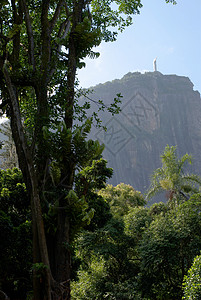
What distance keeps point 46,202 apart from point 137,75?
7591 centimetres

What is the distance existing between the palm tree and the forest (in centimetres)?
4

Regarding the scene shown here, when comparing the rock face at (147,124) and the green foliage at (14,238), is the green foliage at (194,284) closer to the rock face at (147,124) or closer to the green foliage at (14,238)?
the green foliage at (14,238)

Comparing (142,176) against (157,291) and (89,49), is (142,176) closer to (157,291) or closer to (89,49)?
(157,291)

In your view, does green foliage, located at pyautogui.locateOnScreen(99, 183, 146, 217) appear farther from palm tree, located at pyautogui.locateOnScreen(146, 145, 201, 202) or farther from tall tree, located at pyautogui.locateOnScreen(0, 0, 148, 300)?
tall tree, located at pyautogui.locateOnScreen(0, 0, 148, 300)

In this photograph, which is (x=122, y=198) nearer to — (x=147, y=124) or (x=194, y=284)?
(x=194, y=284)

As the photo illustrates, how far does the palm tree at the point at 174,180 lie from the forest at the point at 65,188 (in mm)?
37

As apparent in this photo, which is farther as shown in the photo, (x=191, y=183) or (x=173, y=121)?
(x=173, y=121)

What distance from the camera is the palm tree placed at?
1045 cm

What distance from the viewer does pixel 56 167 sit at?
3088 millimetres

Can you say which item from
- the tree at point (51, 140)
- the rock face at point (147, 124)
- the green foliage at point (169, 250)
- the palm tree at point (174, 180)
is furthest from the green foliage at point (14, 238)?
the rock face at point (147, 124)

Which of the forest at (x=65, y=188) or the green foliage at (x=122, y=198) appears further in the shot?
the green foliage at (x=122, y=198)

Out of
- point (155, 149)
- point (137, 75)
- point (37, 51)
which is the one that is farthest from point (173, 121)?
point (37, 51)

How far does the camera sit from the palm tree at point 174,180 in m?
10.5

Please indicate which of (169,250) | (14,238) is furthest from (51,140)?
(169,250)
